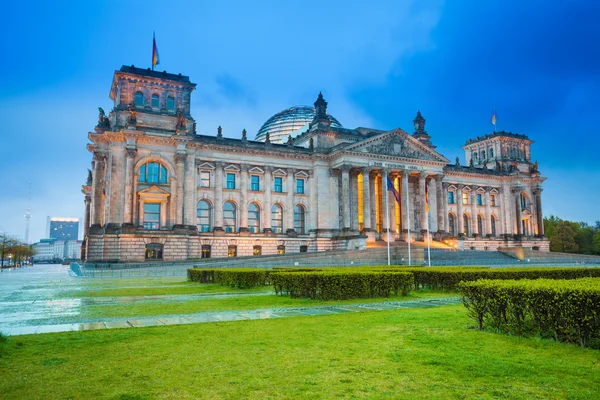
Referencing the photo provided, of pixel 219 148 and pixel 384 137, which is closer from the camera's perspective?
pixel 219 148

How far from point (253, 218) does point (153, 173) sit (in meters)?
14.9

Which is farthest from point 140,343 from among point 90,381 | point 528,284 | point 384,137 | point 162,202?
point 384,137

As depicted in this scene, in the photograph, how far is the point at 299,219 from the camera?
66.9 m

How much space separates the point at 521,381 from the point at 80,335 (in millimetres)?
10005

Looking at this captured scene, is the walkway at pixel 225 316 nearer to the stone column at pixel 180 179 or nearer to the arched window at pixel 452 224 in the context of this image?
the stone column at pixel 180 179

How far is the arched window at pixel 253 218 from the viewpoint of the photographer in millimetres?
63756

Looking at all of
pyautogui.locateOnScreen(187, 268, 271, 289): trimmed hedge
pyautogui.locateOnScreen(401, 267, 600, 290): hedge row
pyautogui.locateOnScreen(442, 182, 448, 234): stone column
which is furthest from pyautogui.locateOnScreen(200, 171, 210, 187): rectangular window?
pyautogui.locateOnScreen(401, 267, 600, 290): hedge row

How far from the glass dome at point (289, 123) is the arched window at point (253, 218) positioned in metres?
20.2

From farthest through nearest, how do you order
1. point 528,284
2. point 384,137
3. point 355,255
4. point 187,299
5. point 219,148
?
point 384,137
point 219,148
point 355,255
point 187,299
point 528,284

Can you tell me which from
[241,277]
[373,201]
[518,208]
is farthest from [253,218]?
[518,208]

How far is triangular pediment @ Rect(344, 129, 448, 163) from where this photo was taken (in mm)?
65688

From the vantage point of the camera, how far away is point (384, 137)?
6738 cm

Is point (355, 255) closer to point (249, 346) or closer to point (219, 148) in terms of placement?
point (219, 148)

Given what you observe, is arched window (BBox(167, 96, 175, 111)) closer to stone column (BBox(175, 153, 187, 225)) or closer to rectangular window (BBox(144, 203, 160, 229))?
stone column (BBox(175, 153, 187, 225))
